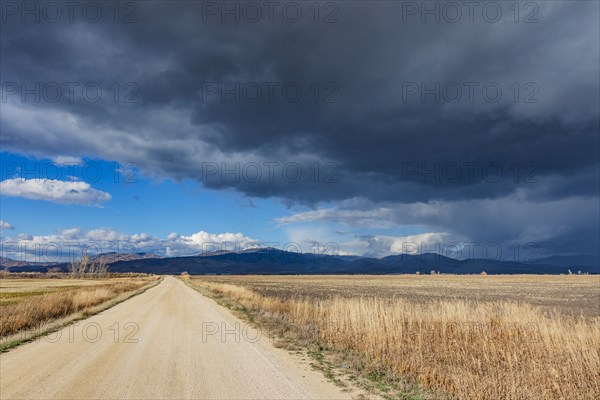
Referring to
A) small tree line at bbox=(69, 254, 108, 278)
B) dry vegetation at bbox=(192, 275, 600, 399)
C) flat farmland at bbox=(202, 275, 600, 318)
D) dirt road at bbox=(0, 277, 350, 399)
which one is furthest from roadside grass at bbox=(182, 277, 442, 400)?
small tree line at bbox=(69, 254, 108, 278)

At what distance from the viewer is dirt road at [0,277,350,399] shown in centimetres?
817

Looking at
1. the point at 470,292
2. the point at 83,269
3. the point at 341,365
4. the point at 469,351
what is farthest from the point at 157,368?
the point at 83,269

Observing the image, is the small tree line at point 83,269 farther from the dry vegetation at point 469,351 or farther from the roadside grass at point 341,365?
the dry vegetation at point 469,351

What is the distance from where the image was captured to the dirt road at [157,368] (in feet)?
26.8

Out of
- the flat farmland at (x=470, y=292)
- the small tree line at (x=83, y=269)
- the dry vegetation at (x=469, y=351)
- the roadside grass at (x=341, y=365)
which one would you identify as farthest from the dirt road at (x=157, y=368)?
the small tree line at (x=83, y=269)

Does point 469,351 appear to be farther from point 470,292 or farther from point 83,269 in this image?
point 83,269

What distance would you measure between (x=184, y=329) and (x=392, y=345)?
1027 centimetres

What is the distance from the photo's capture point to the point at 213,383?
8914 millimetres

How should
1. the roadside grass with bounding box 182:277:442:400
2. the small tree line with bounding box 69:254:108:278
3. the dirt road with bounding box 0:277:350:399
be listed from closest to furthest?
the dirt road with bounding box 0:277:350:399
the roadside grass with bounding box 182:277:442:400
the small tree line with bounding box 69:254:108:278

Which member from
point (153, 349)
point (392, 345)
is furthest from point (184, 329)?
point (392, 345)

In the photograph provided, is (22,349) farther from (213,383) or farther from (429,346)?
(429,346)

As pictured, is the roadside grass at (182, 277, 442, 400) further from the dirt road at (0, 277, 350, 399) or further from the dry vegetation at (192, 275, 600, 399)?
the dirt road at (0, 277, 350, 399)

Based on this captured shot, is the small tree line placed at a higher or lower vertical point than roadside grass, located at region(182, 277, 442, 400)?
lower

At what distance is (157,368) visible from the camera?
33.9 feet
